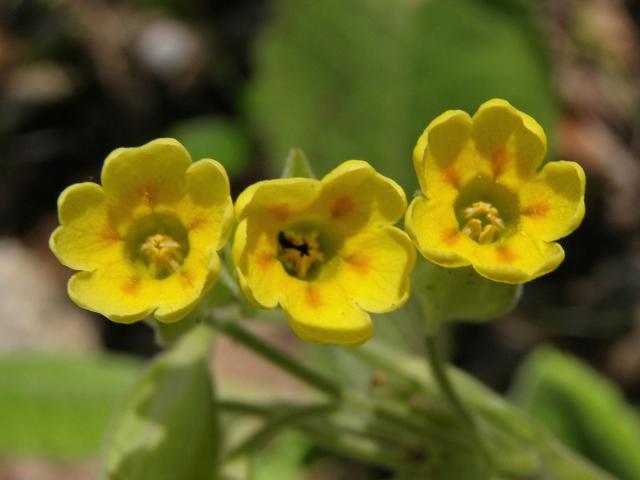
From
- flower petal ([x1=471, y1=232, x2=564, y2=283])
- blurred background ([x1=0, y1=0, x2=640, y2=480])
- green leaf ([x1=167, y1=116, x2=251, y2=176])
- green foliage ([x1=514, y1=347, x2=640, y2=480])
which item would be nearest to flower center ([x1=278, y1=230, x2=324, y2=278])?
flower petal ([x1=471, y1=232, x2=564, y2=283])

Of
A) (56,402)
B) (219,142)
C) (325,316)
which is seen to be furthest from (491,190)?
(219,142)

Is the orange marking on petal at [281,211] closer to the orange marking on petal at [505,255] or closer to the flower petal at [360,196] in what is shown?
the flower petal at [360,196]

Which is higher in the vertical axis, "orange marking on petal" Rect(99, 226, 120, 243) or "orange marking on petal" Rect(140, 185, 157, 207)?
"orange marking on petal" Rect(140, 185, 157, 207)

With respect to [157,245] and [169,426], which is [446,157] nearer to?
[157,245]

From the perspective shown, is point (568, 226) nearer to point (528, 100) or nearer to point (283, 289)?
point (283, 289)

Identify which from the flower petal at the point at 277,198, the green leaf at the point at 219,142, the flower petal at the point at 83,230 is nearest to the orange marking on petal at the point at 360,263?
the flower petal at the point at 277,198

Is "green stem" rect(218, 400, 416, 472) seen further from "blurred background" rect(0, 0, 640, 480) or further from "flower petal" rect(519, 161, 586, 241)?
"blurred background" rect(0, 0, 640, 480)

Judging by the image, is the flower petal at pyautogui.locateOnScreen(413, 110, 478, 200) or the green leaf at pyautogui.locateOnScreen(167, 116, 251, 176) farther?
the green leaf at pyautogui.locateOnScreen(167, 116, 251, 176)
